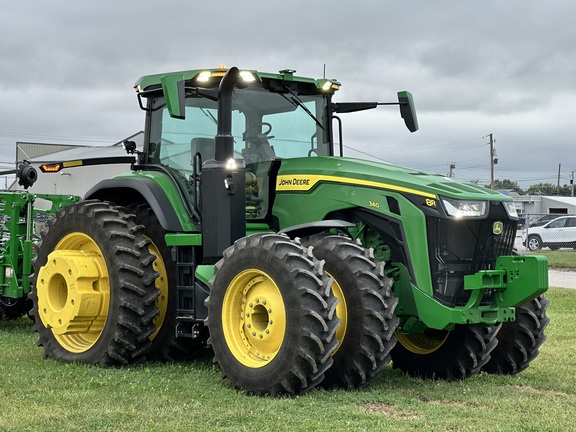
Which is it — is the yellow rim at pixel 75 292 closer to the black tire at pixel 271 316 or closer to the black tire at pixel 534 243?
the black tire at pixel 271 316

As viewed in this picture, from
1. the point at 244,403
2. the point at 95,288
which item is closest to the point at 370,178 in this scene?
the point at 244,403

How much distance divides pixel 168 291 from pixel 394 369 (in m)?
2.28

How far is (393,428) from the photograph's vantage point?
573 cm

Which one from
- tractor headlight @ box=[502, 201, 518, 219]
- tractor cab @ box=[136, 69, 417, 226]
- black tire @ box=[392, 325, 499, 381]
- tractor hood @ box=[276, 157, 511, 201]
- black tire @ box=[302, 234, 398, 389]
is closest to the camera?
black tire @ box=[302, 234, 398, 389]

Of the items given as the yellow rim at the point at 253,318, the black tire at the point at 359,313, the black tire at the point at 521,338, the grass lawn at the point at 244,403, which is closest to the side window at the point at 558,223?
the grass lawn at the point at 244,403

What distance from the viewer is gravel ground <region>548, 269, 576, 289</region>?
19783 millimetres

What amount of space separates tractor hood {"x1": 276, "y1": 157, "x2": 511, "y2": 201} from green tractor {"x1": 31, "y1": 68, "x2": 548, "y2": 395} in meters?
0.02

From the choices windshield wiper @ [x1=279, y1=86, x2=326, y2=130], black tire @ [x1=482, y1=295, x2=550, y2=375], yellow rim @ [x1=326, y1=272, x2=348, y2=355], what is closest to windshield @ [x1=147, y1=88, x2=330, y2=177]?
windshield wiper @ [x1=279, y1=86, x2=326, y2=130]

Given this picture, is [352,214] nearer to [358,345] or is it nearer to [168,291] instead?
[358,345]

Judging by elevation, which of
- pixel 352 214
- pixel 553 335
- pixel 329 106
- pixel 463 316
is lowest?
pixel 553 335

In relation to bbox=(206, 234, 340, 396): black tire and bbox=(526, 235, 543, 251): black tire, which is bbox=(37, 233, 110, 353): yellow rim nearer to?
bbox=(206, 234, 340, 396): black tire

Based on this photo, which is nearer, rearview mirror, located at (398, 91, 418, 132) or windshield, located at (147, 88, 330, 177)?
windshield, located at (147, 88, 330, 177)

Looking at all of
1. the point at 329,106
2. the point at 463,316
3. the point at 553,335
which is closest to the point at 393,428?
the point at 463,316

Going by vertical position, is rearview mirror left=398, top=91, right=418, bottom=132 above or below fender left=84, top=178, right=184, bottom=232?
above
